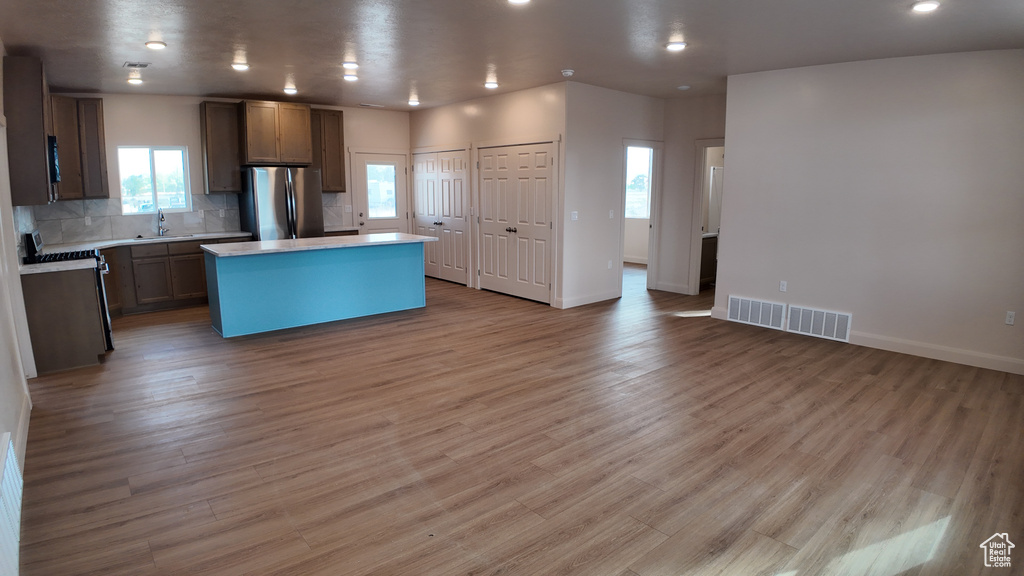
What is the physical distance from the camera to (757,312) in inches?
241

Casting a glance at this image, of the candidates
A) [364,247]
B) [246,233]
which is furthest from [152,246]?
[364,247]

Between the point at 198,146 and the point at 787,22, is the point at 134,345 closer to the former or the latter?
the point at 198,146

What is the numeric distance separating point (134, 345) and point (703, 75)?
6.37 meters

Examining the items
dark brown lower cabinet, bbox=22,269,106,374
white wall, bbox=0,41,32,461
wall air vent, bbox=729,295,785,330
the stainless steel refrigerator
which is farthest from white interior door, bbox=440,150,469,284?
white wall, bbox=0,41,32,461

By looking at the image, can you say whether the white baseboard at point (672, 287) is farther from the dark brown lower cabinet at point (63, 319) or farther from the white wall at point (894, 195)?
the dark brown lower cabinet at point (63, 319)

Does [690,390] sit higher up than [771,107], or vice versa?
[771,107]

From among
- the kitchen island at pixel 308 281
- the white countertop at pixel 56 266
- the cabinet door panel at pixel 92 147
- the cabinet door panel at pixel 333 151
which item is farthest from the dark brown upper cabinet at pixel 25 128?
the cabinet door panel at pixel 333 151

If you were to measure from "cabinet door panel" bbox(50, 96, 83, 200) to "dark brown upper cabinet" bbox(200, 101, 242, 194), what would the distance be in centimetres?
133

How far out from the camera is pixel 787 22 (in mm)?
3977

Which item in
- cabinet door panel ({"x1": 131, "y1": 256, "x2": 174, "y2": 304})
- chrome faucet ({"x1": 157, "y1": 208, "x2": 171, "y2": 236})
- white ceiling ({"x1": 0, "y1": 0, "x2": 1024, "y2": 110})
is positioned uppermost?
white ceiling ({"x1": 0, "y1": 0, "x2": 1024, "y2": 110})

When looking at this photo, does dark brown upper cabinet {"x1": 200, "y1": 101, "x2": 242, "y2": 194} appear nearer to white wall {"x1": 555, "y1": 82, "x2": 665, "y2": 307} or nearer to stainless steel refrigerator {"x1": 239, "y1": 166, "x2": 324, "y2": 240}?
stainless steel refrigerator {"x1": 239, "y1": 166, "x2": 324, "y2": 240}

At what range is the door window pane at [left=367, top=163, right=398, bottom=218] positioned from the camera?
9.06 m

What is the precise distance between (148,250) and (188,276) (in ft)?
1.72

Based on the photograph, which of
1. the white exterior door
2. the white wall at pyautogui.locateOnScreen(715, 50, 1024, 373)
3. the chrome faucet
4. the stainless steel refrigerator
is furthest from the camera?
the stainless steel refrigerator
